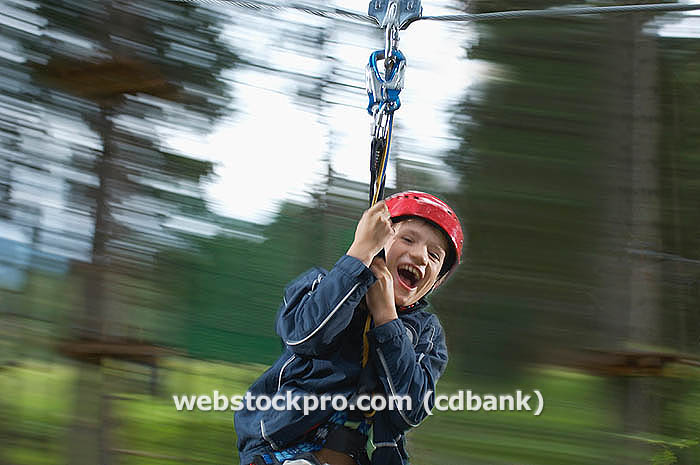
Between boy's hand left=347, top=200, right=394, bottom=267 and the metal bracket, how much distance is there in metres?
0.43

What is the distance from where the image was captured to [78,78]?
9.32ft

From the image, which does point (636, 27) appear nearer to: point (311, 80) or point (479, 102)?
point (479, 102)

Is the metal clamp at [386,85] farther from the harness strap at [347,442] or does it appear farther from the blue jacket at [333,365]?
the harness strap at [347,442]

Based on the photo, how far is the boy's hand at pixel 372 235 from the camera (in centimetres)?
131

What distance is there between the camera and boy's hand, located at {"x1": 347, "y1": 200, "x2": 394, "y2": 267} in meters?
1.31

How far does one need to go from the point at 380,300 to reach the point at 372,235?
0.41 feet

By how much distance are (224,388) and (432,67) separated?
5.21 ft

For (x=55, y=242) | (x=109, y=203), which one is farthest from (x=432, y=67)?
(x=55, y=242)

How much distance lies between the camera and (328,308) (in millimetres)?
1271

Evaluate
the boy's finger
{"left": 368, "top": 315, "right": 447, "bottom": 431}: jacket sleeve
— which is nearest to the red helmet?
the boy's finger

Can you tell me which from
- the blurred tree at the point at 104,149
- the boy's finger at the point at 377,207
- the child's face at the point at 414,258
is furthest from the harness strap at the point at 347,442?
the blurred tree at the point at 104,149

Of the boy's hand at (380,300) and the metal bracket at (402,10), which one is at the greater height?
the metal bracket at (402,10)

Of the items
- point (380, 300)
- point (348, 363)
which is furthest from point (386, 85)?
point (348, 363)

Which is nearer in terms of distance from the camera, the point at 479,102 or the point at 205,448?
the point at 205,448
